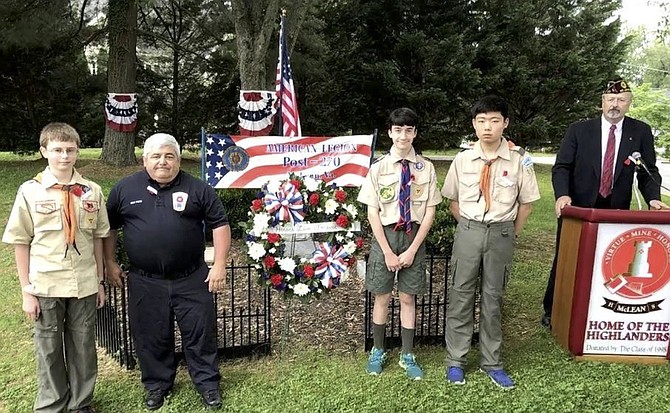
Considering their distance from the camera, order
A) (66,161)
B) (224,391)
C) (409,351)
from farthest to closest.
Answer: (409,351) < (224,391) < (66,161)

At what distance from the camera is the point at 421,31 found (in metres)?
16.4

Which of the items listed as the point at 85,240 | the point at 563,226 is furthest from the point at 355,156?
the point at 85,240

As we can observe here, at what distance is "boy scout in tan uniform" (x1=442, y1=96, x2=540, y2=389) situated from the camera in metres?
3.19

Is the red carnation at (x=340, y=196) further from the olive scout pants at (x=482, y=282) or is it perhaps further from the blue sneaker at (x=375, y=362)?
the blue sneaker at (x=375, y=362)

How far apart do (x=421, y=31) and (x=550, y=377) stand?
1445 centimetres

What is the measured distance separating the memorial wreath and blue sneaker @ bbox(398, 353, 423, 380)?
66 cm

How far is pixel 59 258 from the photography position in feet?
8.77

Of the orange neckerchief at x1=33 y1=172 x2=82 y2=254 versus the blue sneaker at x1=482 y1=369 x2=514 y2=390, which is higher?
the orange neckerchief at x1=33 y1=172 x2=82 y2=254

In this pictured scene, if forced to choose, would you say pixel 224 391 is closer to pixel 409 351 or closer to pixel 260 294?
pixel 409 351

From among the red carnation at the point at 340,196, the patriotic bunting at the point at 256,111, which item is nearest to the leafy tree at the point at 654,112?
the patriotic bunting at the point at 256,111

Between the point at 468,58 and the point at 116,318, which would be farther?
the point at 468,58

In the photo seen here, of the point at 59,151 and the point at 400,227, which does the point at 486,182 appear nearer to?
the point at 400,227

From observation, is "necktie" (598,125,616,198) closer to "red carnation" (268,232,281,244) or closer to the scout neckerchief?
"red carnation" (268,232,281,244)

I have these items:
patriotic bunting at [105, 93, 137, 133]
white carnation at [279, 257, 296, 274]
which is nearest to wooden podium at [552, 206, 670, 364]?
white carnation at [279, 257, 296, 274]
